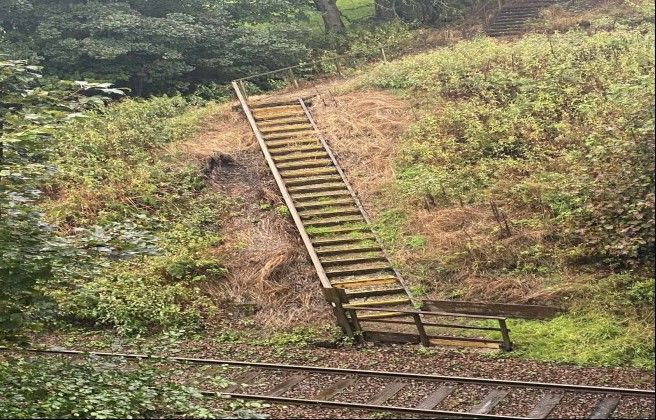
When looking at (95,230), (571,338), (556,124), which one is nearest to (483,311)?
(571,338)

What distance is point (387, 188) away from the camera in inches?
730

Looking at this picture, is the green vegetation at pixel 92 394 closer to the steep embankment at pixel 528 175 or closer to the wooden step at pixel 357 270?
the steep embankment at pixel 528 175

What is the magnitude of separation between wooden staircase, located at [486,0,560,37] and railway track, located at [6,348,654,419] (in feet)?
63.4

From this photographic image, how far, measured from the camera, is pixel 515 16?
3025 cm

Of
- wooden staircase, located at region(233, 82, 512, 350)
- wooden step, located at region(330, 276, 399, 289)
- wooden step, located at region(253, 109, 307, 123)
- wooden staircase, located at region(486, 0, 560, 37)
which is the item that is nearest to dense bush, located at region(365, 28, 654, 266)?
wooden staircase, located at region(233, 82, 512, 350)

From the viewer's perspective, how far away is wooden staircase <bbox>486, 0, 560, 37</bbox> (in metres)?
28.8

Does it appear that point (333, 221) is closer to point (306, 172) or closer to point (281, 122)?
point (306, 172)

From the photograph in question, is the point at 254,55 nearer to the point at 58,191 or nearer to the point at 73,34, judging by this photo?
the point at 73,34

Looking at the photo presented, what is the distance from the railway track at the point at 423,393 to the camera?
9.63m

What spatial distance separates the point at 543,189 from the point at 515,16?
653 inches

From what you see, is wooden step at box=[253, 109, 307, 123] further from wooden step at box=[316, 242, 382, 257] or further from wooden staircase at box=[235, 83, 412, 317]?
wooden step at box=[316, 242, 382, 257]

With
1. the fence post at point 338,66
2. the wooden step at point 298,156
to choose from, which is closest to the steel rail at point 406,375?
the wooden step at point 298,156

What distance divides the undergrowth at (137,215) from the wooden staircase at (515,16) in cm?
1202

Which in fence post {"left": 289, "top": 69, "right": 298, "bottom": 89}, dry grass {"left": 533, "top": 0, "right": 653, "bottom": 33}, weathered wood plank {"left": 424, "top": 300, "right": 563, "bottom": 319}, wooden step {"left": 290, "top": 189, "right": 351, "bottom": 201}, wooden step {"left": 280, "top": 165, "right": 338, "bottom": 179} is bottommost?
weathered wood plank {"left": 424, "top": 300, "right": 563, "bottom": 319}
